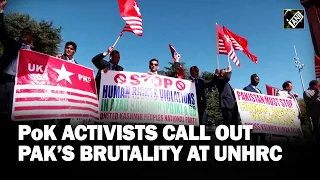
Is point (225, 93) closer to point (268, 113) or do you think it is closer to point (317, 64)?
point (268, 113)

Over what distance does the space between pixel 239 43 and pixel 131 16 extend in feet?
8.77

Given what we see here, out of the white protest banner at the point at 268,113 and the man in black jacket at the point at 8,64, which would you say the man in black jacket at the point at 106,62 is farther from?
the white protest banner at the point at 268,113

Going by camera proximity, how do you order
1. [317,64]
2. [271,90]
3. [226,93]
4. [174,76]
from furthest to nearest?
[317,64] → [271,90] → [226,93] → [174,76]

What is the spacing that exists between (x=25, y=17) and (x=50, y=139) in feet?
67.3

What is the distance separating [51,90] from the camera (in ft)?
17.1

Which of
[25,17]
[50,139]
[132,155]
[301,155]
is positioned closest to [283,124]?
[301,155]

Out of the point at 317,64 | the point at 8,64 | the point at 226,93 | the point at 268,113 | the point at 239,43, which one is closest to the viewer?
the point at 8,64

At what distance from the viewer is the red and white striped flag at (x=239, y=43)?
24.5 ft

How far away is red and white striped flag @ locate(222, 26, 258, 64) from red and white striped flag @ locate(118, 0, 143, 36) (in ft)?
6.79

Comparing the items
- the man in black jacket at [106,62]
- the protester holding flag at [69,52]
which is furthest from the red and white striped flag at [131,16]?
the protester holding flag at [69,52]

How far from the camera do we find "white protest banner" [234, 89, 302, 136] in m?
6.94

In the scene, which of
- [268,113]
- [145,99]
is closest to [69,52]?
[145,99]

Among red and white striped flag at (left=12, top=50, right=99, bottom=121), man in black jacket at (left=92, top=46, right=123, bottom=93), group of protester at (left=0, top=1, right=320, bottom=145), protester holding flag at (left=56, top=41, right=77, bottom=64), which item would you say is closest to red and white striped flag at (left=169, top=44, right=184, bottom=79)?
group of protester at (left=0, top=1, right=320, bottom=145)

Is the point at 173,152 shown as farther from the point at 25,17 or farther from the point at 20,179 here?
the point at 25,17
